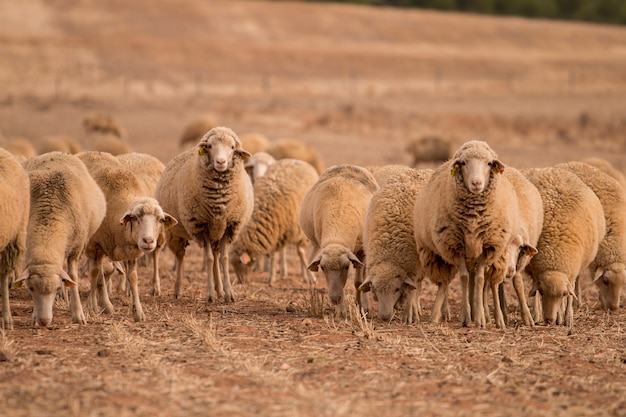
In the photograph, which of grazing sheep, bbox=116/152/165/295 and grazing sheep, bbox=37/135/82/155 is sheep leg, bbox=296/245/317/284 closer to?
grazing sheep, bbox=116/152/165/295

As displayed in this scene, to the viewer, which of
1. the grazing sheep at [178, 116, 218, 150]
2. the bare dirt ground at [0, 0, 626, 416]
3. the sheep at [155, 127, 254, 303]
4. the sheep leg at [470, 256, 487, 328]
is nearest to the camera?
the bare dirt ground at [0, 0, 626, 416]

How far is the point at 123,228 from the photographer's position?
9.42 m

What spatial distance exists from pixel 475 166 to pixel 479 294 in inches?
53.2

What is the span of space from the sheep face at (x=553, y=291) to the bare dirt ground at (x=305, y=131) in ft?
1.36

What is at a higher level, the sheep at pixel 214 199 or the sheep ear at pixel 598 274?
the sheep at pixel 214 199

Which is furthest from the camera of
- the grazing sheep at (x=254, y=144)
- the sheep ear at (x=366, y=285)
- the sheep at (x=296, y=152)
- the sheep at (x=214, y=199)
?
the grazing sheep at (x=254, y=144)

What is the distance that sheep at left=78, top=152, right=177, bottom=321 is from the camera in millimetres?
9047

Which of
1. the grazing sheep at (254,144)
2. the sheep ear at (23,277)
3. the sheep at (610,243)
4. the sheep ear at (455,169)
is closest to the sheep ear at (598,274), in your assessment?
the sheep at (610,243)

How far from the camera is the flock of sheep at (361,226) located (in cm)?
888

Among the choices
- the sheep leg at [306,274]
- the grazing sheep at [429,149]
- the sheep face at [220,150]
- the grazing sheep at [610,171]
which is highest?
the grazing sheep at [429,149]

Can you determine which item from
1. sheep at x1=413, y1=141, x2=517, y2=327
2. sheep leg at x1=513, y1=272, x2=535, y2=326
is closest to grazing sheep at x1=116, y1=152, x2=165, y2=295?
sheep at x1=413, y1=141, x2=517, y2=327

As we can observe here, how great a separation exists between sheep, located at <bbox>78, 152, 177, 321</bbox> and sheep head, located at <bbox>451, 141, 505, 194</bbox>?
9.48 ft

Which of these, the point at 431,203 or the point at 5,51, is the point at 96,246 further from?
the point at 5,51

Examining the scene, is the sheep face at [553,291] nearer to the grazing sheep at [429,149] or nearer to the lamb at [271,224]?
the lamb at [271,224]
